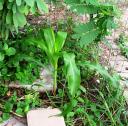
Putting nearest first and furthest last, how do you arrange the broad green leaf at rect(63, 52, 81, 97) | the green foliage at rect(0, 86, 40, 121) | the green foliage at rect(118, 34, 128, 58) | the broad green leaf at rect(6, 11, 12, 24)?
the broad green leaf at rect(63, 52, 81, 97), the green foliage at rect(0, 86, 40, 121), the broad green leaf at rect(6, 11, 12, 24), the green foliage at rect(118, 34, 128, 58)

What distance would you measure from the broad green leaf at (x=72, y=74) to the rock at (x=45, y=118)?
0.73ft

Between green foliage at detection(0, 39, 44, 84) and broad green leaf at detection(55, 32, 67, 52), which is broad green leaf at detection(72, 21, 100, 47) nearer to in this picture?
broad green leaf at detection(55, 32, 67, 52)

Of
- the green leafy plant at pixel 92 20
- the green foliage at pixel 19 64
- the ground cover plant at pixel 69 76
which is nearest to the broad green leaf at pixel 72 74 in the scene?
the ground cover plant at pixel 69 76

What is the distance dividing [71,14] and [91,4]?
112 centimetres

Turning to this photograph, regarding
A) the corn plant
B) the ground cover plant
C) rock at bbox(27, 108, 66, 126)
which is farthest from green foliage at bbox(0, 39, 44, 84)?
rock at bbox(27, 108, 66, 126)

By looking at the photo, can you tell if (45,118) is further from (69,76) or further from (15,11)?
(15,11)

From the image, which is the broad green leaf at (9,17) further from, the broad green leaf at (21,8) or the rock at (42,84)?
the rock at (42,84)

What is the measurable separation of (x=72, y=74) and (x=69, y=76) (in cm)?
3

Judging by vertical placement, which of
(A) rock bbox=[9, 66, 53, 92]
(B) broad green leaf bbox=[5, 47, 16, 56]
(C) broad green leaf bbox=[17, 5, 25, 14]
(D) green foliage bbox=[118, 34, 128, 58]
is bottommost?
(A) rock bbox=[9, 66, 53, 92]

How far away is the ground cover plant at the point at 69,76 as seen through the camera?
2631mm

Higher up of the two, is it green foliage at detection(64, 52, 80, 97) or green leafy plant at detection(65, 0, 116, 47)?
green leafy plant at detection(65, 0, 116, 47)

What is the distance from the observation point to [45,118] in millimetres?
2602

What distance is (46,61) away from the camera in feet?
9.71

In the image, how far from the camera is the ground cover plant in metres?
2.63
